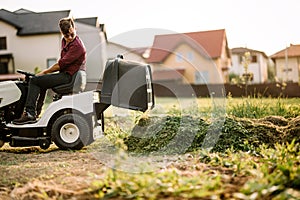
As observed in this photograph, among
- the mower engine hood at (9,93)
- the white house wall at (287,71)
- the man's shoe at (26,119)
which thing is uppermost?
the white house wall at (287,71)

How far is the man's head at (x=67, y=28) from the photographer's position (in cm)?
549

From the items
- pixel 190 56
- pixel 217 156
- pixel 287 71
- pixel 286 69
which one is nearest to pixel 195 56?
pixel 190 56

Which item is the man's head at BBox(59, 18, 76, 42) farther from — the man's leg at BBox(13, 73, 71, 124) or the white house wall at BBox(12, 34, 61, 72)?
the white house wall at BBox(12, 34, 61, 72)

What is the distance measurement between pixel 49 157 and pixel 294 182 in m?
2.73

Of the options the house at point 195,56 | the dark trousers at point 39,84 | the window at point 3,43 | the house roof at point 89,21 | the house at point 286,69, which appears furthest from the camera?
the window at point 3,43

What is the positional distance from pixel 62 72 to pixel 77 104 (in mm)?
370

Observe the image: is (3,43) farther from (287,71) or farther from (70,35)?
(70,35)

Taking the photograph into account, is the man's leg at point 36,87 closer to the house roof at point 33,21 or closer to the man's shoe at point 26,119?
the man's shoe at point 26,119

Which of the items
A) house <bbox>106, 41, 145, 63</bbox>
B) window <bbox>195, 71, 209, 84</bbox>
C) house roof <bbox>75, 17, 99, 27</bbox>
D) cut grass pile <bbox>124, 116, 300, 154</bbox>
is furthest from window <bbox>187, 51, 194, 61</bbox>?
cut grass pile <bbox>124, 116, 300, 154</bbox>

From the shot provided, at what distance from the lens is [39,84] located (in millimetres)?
5449

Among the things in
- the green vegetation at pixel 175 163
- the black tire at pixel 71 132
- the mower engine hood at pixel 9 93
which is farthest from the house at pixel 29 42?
the black tire at pixel 71 132

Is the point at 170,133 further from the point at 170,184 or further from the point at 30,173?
the point at 170,184

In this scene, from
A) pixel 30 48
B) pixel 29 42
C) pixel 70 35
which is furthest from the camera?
pixel 29 42

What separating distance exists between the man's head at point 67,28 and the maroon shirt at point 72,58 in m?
0.06
